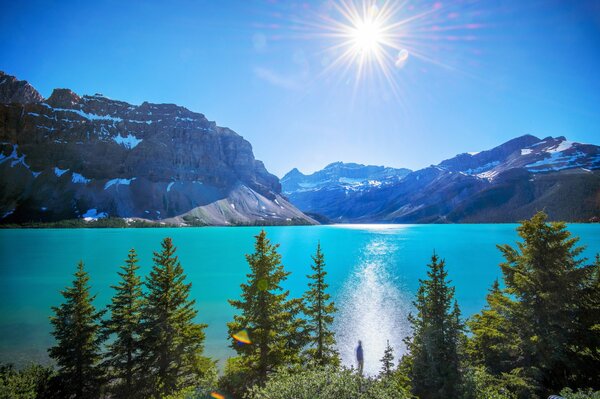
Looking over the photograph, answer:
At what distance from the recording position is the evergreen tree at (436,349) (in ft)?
49.4

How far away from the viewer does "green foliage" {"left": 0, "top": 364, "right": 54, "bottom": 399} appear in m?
14.2

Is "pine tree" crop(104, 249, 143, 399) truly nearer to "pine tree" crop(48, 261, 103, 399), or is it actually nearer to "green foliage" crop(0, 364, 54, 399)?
"pine tree" crop(48, 261, 103, 399)

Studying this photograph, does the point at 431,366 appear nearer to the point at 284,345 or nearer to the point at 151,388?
the point at 284,345

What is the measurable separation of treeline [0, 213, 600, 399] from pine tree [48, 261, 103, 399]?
60 millimetres

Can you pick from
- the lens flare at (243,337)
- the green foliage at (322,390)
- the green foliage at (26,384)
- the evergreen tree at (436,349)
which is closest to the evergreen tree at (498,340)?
the evergreen tree at (436,349)

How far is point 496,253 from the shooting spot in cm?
9169

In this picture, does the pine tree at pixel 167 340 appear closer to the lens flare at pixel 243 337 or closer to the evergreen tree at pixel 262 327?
the evergreen tree at pixel 262 327

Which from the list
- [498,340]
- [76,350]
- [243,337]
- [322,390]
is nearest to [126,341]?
[76,350]

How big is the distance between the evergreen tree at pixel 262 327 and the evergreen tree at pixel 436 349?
23.4ft

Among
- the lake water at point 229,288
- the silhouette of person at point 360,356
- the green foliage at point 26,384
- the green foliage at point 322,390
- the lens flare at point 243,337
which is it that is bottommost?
the silhouette of person at point 360,356

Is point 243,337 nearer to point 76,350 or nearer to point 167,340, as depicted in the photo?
point 167,340

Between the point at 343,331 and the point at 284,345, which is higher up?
the point at 284,345

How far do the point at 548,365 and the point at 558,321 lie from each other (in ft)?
7.54

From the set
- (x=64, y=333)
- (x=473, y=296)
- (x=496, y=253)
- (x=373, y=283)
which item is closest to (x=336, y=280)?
(x=373, y=283)
